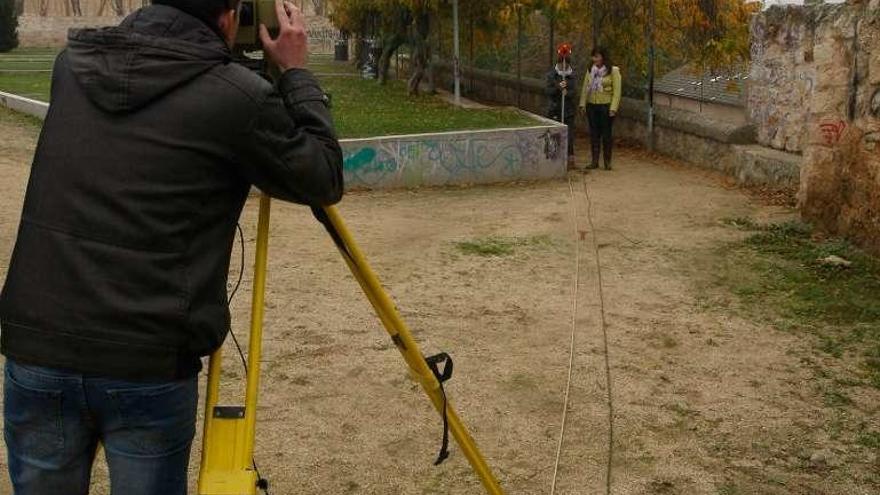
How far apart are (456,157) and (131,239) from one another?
1059cm

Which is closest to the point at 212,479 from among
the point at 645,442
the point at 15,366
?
the point at 15,366

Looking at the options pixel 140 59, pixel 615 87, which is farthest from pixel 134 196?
pixel 615 87

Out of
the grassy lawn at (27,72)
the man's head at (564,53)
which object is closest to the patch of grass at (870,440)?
the man's head at (564,53)

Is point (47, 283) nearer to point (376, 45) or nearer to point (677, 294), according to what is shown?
point (677, 294)

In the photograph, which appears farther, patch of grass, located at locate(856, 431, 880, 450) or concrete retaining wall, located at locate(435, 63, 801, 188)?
concrete retaining wall, located at locate(435, 63, 801, 188)

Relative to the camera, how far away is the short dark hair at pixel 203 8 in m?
2.07

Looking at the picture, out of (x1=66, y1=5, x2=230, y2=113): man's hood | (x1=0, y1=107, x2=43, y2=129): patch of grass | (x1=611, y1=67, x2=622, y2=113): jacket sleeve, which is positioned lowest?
(x1=0, y1=107, x2=43, y2=129): patch of grass

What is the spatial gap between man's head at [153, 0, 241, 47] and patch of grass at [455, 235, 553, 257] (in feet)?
21.7

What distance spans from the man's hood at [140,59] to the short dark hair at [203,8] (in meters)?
0.03

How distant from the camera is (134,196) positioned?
1939 millimetres

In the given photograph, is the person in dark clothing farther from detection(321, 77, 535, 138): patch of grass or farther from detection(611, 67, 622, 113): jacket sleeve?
detection(611, 67, 622, 113): jacket sleeve

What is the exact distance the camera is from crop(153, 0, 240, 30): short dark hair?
2.07 m

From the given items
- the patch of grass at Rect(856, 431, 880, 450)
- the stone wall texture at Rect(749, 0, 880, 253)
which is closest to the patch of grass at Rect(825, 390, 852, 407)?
the patch of grass at Rect(856, 431, 880, 450)

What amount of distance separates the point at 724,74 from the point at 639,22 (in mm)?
1631
